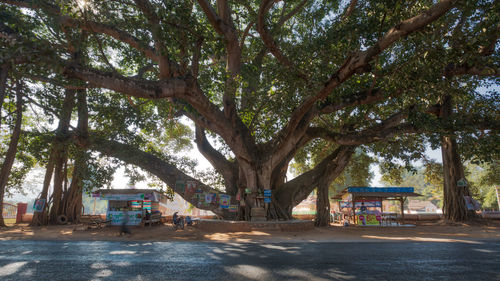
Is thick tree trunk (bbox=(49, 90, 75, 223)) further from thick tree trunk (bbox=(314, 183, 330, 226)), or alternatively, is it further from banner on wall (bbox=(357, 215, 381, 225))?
banner on wall (bbox=(357, 215, 381, 225))

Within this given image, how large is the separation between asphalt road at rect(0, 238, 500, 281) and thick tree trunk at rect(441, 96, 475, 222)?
11.3m

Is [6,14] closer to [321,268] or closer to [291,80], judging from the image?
[291,80]

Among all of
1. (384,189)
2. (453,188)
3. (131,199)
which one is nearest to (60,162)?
(131,199)

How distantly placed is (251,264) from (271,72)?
8.86 metres

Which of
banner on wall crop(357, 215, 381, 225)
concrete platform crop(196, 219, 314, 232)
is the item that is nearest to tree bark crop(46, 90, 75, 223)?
concrete platform crop(196, 219, 314, 232)

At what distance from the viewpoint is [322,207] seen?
1641 centimetres

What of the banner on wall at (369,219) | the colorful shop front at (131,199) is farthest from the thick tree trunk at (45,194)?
the banner on wall at (369,219)

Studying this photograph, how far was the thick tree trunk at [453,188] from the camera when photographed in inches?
619

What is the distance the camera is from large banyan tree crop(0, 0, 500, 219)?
311 inches

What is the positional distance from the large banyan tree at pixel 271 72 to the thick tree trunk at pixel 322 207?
1.36ft

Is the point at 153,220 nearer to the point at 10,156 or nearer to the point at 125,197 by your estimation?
the point at 125,197

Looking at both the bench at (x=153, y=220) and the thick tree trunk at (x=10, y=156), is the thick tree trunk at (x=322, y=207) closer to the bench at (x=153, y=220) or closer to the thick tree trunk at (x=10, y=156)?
the bench at (x=153, y=220)

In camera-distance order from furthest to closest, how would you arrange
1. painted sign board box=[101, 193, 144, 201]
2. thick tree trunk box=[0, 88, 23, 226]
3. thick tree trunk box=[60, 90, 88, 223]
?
painted sign board box=[101, 193, 144, 201], thick tree trunk box=[60, 90, 88, 223], thick tree trunk box=[0, 88, 23, 226]

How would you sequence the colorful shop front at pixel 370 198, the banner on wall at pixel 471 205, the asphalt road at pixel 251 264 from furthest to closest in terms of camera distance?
the colorful shop front at pixel 370 198 < the banner on wall at pixel 471 205 < the asphalt road at pixel 251 264
